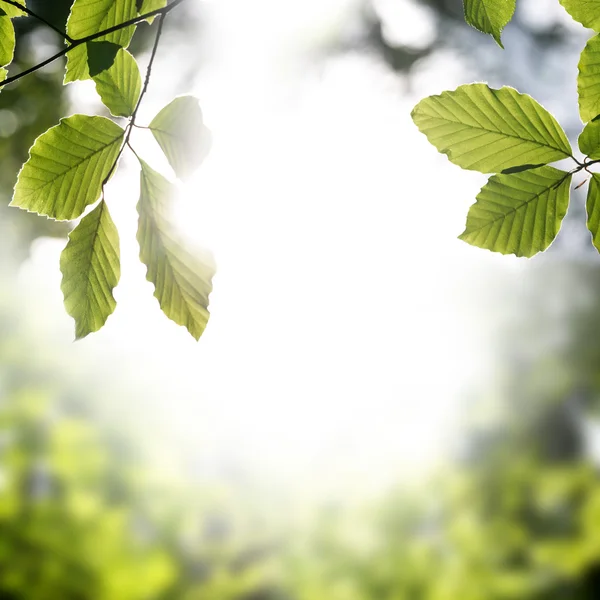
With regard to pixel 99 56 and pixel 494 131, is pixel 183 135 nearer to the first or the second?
pixel 99 56

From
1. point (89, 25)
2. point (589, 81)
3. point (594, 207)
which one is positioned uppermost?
point (89, 25)

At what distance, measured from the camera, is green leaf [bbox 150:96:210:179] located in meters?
0.51

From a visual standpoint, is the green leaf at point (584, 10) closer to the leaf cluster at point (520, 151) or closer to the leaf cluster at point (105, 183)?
the leaf cluster at point (520, 151)

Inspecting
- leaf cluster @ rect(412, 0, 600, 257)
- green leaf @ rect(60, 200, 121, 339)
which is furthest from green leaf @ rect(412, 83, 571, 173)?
green leaf @ rect(60, 200, 121, 339)

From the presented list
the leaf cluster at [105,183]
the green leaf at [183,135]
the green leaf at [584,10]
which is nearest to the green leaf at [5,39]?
the leaf cluster at [105,183]

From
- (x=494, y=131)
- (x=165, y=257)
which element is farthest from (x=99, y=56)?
(x=494, y=131)

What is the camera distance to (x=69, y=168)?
51 cm

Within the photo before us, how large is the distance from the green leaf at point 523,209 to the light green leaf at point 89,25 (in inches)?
14.6

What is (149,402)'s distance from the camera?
3.44m

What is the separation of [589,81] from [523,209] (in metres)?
0.12

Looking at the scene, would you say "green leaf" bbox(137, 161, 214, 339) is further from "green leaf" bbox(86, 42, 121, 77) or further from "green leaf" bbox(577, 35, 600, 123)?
"green leaf" bbox(577, 35, 600, 123)

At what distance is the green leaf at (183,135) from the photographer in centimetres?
51

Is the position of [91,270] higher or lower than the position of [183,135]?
lower

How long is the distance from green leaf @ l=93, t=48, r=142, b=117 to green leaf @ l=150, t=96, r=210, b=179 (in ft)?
0.11
